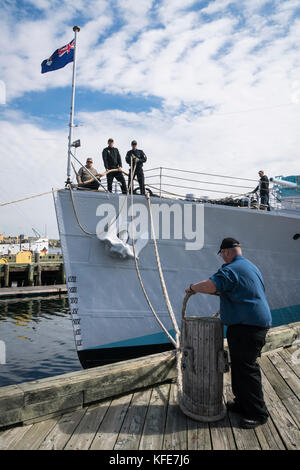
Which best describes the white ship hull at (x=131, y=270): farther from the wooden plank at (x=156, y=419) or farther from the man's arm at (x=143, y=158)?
the wooden plank at (x=156, y=419)

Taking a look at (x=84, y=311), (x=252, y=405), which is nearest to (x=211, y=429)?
(x=252, y=405)

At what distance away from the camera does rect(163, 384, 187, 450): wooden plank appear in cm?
229

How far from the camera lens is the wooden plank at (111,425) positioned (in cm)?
229

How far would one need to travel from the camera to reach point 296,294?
833 cm

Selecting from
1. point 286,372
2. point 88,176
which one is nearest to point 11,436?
point 286,372

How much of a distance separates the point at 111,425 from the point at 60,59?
303 inches

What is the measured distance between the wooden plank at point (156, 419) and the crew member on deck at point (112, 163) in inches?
169

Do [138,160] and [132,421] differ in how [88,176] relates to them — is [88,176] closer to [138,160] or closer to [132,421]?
[138,160]

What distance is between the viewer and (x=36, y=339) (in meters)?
10.7

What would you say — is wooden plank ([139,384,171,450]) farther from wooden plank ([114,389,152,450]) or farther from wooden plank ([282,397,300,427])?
wooden plank ([282,397,300,427])

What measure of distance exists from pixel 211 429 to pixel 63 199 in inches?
183

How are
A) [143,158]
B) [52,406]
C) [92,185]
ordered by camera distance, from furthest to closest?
1. [143,158]
2. [92,185]
3. [52,406]

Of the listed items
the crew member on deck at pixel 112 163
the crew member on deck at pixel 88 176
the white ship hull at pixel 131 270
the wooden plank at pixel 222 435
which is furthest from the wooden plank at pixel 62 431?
the crew member on deck at pixel 112 163
